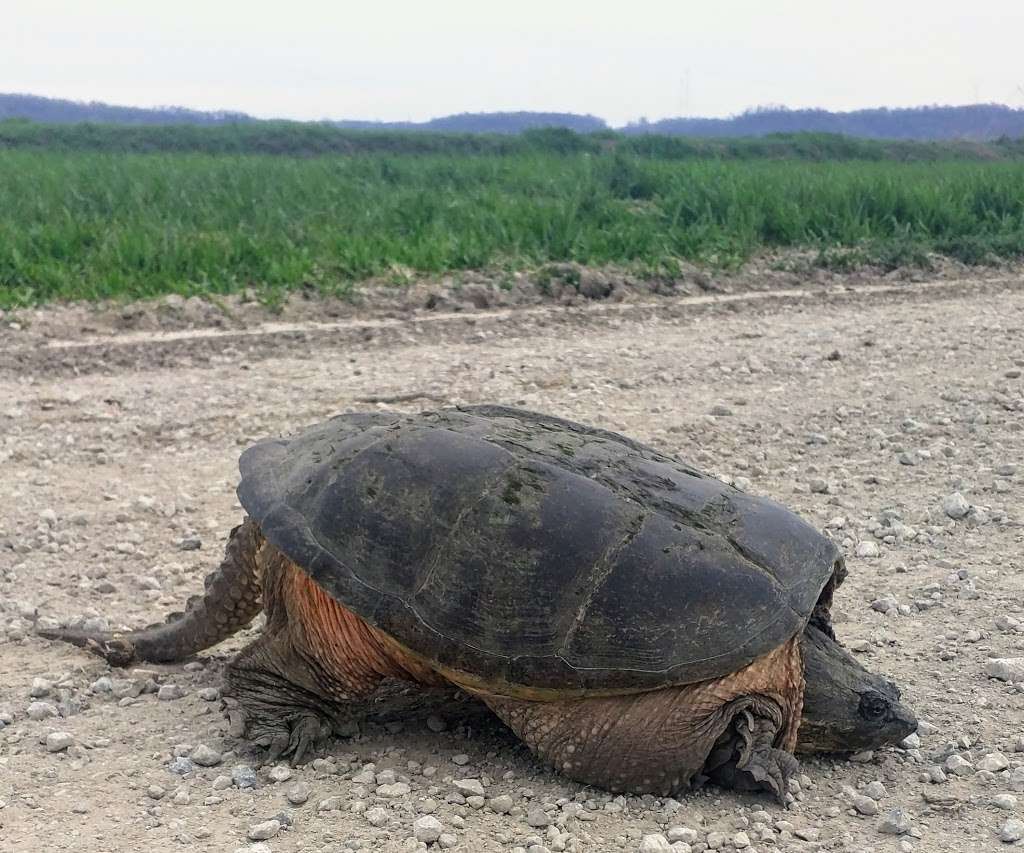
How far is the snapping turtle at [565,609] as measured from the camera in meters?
2.16

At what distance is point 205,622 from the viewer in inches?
107

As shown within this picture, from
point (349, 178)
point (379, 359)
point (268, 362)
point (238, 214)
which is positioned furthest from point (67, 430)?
point (349, 178)

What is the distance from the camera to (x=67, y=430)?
442 cm

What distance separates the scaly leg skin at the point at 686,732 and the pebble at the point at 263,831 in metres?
0.55

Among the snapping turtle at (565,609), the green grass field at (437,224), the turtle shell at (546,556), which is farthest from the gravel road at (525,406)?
the green grass field at (437,224)

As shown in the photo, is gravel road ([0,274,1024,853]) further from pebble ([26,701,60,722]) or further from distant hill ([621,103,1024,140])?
distant hill ([621,103,1024,140])

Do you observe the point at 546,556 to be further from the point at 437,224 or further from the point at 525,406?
the point at 437,224

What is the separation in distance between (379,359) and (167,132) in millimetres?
28934

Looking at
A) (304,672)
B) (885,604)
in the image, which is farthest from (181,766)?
(885,604)

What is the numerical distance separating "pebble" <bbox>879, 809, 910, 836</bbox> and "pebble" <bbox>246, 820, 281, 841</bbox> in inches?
44.4

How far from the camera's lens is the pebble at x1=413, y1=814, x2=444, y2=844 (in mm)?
2029


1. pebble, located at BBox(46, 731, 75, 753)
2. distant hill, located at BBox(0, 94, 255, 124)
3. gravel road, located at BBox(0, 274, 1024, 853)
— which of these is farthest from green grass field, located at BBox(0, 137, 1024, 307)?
distant hill, located at BBox(0, 94, 255, 124)

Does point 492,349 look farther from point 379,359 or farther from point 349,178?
point 349,178

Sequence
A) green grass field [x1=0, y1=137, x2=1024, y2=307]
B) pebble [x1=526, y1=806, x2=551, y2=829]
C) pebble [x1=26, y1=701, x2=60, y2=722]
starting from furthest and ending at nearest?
green grass field [x1=0, y1=137, x2=1024, y2=307]
pebble [x1=26, y1=701, x2=60, y2=722]
pebble [x1=526, y1=806, x2=551, y2=829]
